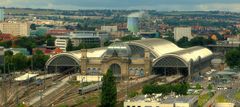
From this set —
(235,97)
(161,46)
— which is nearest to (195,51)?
(161,46)

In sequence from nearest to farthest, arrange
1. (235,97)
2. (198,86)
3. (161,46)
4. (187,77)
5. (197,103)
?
(197,103) < (235,97) < (198,86) < (187,77) < (161,46)

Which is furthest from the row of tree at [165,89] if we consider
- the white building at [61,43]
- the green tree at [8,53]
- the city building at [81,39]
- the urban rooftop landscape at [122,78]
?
the city building at [81,39]

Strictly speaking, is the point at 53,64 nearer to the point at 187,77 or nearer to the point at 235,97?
the point at 187,77


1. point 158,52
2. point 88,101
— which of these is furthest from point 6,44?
point 88,101

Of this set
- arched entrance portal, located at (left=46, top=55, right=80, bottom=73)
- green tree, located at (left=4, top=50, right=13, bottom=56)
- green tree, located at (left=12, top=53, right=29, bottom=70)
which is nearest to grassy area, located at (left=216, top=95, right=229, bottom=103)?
arched entrance portal, located at (left=46, top=55, right=80, bottom=73)

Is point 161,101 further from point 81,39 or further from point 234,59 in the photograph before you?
point 81,39
